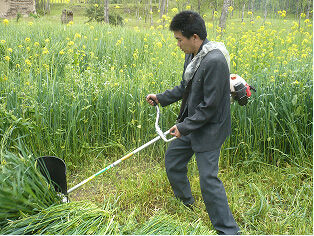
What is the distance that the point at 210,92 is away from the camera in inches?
86.4

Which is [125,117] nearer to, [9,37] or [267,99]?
[267,99]

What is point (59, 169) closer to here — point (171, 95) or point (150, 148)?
point (171, 95)

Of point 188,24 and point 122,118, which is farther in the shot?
point 122,118

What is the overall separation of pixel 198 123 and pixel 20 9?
22354 millimetres

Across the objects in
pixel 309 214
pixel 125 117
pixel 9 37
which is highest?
pixel 9 37

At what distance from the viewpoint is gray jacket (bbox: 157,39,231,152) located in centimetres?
218

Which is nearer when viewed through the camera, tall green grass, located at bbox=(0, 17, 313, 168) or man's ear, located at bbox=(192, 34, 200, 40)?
man's ear, located at bbox=(192, 34, 200, 40)

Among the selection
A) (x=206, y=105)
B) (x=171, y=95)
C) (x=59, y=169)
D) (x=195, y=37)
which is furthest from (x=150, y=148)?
(x=195, y=37)

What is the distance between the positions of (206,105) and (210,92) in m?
0.10

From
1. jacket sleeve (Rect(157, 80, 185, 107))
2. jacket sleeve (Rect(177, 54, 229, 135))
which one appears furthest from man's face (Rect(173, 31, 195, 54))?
jacket sleeve (Rect(157, 80, 185, 107))

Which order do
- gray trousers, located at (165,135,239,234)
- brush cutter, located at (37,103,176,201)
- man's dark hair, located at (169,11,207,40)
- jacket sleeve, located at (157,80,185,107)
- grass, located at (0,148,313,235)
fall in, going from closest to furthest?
grass, located at (0,148,313,235) → man's dark hair, located at (169,11,207,40) → gray trousers, located at (165,135,239,234) → brush cutter, located at (37,103,176,201) → jacket sleeve, located at (157,80,185,107)

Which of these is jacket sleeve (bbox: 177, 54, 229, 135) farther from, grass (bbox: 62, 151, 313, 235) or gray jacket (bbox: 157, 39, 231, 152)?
grass (bbox: 62, 151, 313, 235)

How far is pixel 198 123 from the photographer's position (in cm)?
228

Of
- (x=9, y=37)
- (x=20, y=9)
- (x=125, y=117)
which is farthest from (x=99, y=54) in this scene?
(x=20, y=9)
